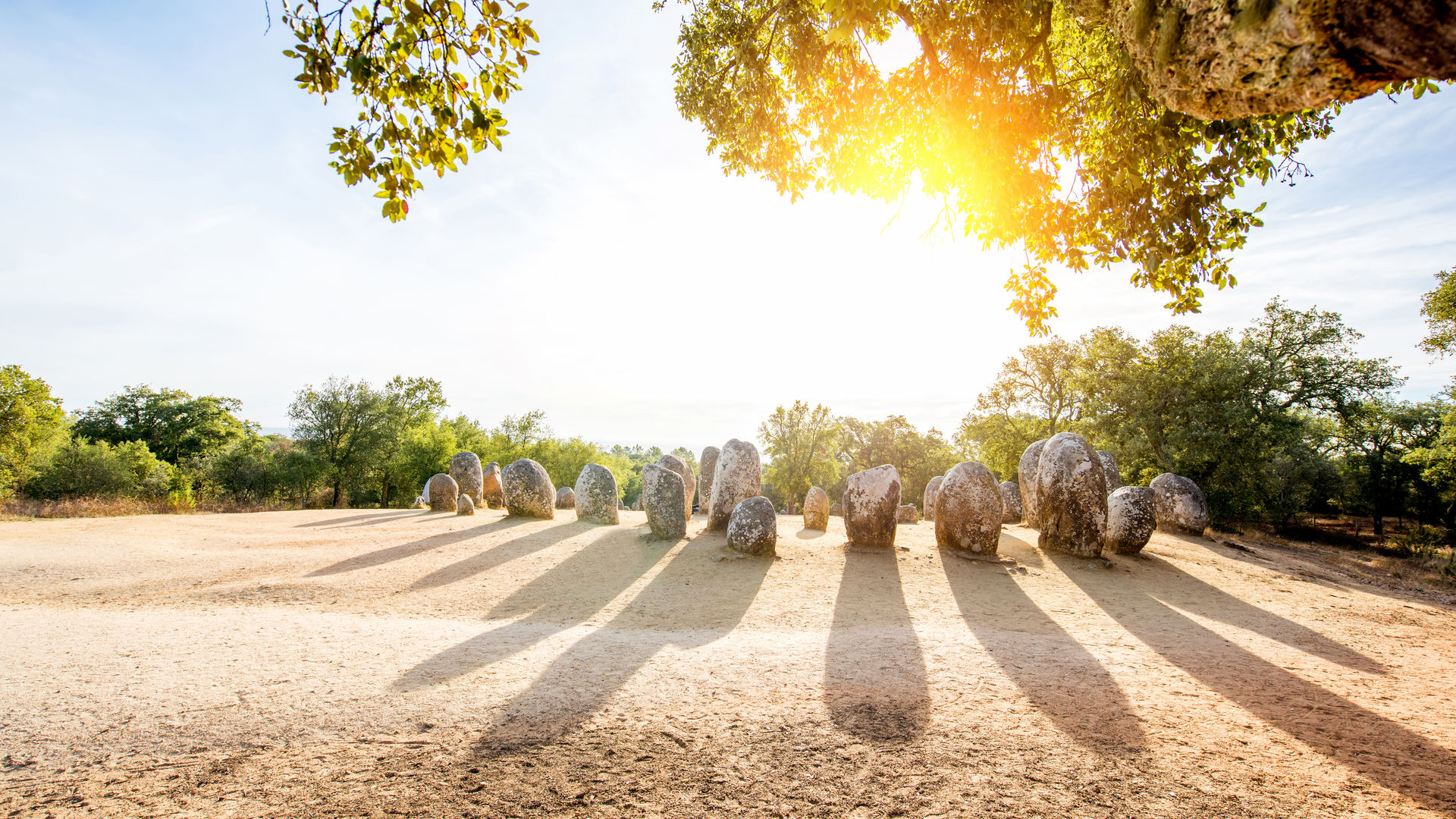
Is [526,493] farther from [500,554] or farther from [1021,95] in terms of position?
[1021,95]

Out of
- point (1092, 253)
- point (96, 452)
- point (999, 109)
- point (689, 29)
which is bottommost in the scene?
point (96, 452)

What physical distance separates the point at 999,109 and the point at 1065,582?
736 cm

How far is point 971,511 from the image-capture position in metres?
10.5

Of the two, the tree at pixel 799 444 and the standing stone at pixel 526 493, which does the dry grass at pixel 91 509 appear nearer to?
the standing stone at pixel 526 493

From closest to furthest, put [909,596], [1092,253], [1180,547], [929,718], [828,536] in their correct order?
[929,718]
[1092,253]
[909,596]
[1180,547]
[828,536]

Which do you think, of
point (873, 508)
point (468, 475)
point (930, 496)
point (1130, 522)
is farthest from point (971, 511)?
point (468, 475)

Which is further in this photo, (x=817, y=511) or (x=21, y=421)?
(x=21, y=421)

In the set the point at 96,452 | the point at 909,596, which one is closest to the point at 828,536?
the point at 909,596

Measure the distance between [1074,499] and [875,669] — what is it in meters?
7.83

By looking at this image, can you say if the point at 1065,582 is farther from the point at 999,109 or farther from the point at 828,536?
the point at 999,109

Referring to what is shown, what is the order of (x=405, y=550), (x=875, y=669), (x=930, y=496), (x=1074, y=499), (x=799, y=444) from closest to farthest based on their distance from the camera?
(x=875, y=669) < (x=1074, y=499) < (x=405, y=550) < (x=930, y=496) < (x=799, y=444)

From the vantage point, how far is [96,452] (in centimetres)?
2433

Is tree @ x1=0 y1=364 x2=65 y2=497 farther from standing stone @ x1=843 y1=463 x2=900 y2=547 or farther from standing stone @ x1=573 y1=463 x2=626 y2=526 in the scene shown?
standing stone @ x1=843 y1=463 x2=900 y2=547

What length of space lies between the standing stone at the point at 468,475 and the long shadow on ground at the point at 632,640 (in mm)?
11866
